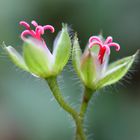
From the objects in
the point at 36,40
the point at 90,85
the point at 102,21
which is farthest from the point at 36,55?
the point at 102,21

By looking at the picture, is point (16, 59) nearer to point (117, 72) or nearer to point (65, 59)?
point (65, 59)

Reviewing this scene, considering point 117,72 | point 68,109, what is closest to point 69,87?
point 117,72

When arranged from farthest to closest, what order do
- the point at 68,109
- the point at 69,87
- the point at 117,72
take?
the point at 69,87
the point at 117,72
the point at 68,109

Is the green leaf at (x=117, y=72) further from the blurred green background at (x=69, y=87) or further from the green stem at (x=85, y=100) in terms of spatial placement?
the blurred green background at (x=69, y=87)

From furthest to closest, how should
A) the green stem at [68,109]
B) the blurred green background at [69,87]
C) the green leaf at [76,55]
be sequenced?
the blurred green background at [69,87]
the green leaf at [76,55]
the green stem at [68,109]

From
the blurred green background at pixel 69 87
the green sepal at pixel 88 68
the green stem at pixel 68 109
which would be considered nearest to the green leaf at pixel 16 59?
the green stem at pixel 68 109

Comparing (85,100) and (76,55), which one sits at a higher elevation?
(76,55)

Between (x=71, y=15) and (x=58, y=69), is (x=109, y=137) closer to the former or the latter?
(x=71, y=15)

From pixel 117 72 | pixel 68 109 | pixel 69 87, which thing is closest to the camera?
pixel 68 109
